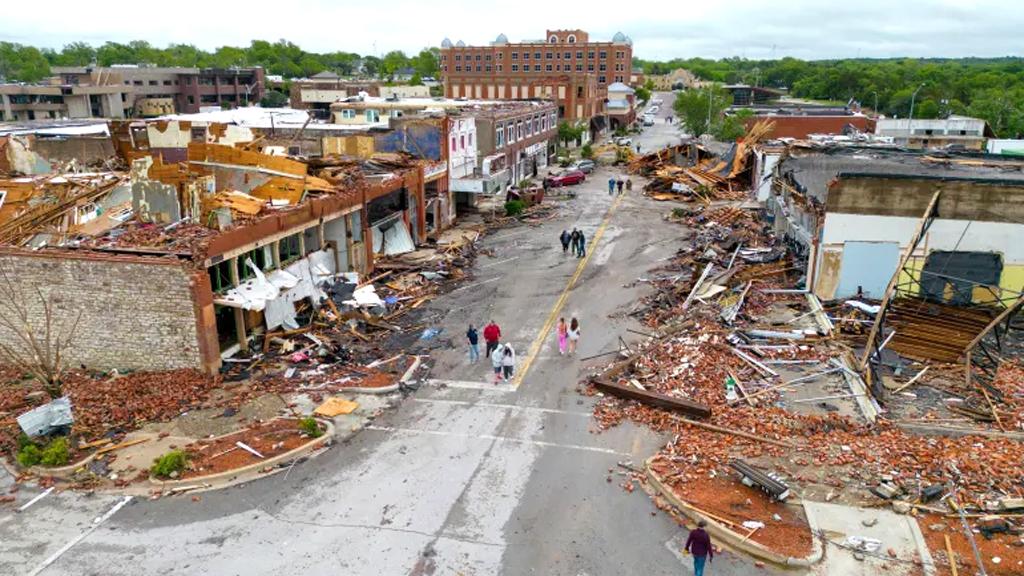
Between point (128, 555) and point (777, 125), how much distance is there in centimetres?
5961

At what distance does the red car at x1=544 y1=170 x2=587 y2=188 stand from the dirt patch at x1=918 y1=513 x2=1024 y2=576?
4217 cm

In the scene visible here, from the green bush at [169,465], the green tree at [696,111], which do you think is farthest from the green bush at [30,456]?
the green tree at [696,111]

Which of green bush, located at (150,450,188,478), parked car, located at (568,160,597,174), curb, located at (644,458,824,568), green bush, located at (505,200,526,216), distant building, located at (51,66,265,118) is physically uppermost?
distant building, located at (51,66,265,118)

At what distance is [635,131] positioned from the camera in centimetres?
10144

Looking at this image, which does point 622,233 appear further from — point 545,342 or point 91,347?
point 91,347

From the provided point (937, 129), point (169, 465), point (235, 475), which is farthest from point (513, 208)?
point (937, 129)

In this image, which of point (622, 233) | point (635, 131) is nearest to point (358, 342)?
point (622, 233)

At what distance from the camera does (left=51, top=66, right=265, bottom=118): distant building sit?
3460 inches

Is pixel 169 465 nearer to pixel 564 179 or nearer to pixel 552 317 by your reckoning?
pixel 552 317

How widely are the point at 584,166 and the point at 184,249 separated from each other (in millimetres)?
45241

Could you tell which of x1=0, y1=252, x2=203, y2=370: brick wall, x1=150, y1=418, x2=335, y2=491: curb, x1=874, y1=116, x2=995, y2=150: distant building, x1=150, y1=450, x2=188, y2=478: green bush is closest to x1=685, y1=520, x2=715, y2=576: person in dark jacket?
x1=150, y1=418, x2=335, y2=491: curb

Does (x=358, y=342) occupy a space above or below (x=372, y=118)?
below

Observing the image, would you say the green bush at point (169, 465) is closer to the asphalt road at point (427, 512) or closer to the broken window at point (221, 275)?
the asphalt road at point (427, 512)

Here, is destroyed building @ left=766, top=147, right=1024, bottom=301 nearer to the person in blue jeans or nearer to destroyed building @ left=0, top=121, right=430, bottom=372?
the person in blue jeans
